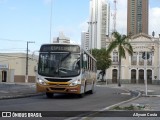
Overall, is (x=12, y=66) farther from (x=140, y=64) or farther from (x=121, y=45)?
(x=140, y=64)

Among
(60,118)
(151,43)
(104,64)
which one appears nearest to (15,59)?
(104,64)

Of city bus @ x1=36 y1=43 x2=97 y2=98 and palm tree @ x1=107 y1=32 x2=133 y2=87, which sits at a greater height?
palm tree @ x1=107 y1=32 x2=133 y2=87

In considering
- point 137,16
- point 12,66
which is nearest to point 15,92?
point 12,66

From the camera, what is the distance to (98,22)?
119 m

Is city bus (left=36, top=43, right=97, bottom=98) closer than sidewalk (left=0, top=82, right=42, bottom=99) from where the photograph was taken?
Yes

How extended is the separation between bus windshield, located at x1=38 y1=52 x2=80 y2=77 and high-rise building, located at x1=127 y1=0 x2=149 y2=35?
105 metres

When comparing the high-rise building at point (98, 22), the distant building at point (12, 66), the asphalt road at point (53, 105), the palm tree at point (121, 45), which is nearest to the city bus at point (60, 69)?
the asphalt road at point (53, 105)

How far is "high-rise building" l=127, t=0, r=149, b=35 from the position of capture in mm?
131125

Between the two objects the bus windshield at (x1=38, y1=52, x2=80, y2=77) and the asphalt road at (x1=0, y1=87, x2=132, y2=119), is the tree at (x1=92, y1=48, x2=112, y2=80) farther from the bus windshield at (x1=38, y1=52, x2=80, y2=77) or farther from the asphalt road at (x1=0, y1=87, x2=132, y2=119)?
the asphalt road at (x1=0, y1=87, x2=132, y2=119)

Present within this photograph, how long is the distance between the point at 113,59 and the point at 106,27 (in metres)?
21.4

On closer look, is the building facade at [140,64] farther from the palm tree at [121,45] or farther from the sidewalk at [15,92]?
the sidewalk at [15,92]

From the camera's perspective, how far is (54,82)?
26.3 meters

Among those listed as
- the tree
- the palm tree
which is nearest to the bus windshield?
the palm tree

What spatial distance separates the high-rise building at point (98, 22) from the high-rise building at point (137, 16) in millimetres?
9046
